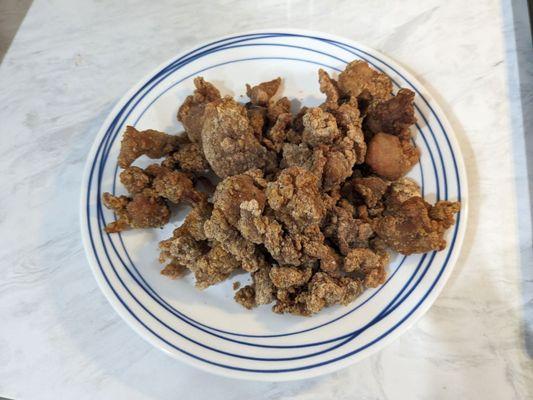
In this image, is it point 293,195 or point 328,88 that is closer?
point 293,195

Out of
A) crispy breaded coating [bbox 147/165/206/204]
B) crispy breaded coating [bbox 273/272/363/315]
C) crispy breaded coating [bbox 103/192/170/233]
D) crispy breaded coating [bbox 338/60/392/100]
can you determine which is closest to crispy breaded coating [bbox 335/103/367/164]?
crispy breaded coating [bbox 338/60/392/100]

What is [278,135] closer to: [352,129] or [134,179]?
[352,129]

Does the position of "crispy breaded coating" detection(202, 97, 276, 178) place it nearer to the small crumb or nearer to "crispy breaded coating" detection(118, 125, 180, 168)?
"crispy breaded coating" detection(118, 125, 180, 168)

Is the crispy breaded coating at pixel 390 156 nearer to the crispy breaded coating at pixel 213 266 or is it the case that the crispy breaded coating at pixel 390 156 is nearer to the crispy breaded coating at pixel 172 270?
the crispy breaded coating at pixel 213 266

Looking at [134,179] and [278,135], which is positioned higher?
[278,135]

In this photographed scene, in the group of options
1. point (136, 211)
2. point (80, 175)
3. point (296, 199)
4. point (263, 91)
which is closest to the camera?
point (296, 199)

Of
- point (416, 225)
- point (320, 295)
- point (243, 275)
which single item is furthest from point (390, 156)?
point (243, 275)
